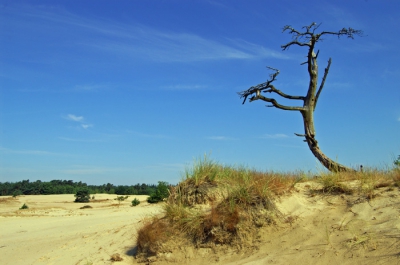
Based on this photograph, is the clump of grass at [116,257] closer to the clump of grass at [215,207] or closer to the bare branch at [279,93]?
the clump of grass at [215,207]

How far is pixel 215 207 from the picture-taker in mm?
8594

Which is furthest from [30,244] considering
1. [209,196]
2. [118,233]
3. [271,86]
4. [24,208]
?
[24,208]

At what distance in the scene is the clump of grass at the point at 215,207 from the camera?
812 centimetres

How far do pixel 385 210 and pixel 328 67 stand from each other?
618 cm

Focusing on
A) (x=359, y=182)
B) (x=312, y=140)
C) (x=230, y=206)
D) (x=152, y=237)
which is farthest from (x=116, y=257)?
(x=312, y=140)

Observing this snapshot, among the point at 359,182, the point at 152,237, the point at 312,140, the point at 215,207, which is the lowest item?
the point at 152,237

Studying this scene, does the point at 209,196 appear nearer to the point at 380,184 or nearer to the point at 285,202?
the point at 285,202

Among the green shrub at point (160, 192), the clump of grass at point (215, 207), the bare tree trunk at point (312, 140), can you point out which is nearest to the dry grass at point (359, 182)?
the clump of grass at point (215, 207)

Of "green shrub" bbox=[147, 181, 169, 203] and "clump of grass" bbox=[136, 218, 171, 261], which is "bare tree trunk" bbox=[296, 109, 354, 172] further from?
"green shrub" bbox=[147, 181, 169, 203]

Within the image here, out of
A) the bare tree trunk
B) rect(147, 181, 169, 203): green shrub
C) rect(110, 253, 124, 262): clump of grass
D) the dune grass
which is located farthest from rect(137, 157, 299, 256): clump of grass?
rect(147, 181, 169, 203): green shrub

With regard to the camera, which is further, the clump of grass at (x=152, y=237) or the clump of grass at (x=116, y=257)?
the clump of grass at (x=116, y=257)

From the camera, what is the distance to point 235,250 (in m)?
7.78

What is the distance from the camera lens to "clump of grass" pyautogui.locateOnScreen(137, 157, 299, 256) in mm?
8125

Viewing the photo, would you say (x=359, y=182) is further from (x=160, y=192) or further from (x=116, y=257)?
(x=160, y=192)
